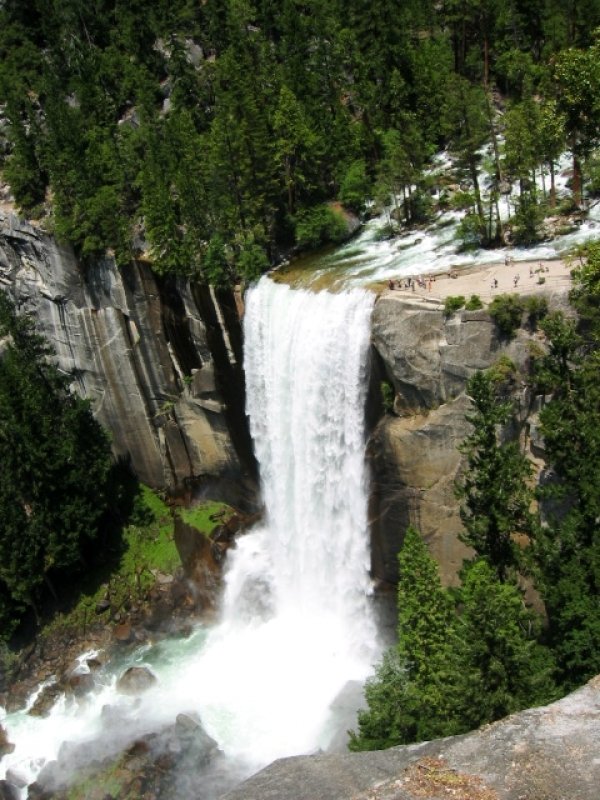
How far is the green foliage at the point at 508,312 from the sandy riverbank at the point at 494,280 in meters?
1.41

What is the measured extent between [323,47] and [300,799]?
189ft

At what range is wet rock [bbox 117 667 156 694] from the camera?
41.6 metres

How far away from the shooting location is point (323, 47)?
59.6 meters

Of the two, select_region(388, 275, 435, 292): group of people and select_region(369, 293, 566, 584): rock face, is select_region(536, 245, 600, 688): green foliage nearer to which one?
select_region(369, 293, 566, 584): rock face

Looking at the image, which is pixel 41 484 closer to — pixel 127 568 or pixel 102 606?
pixel 127 568

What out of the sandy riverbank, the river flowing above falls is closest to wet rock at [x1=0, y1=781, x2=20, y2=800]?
the river flowing above falls

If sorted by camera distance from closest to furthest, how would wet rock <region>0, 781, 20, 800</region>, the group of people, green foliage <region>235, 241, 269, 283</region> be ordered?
1. wet rock <region>0, 781, 20, 800</region>
2. the group of people
3. green foliage <region>235, 241, 269, 283</region>

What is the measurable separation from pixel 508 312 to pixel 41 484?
3139 cm

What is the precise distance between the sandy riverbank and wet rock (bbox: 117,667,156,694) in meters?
25.6

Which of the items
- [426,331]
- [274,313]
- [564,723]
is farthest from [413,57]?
[564,723]

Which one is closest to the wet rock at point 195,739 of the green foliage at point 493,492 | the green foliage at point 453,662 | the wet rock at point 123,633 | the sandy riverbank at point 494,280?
the green foliage at point 453,662

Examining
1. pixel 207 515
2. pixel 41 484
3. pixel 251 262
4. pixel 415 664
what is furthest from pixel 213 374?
pixel 415 664

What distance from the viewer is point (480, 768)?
14.9 metres

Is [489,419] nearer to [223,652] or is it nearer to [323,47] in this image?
[223,652]
